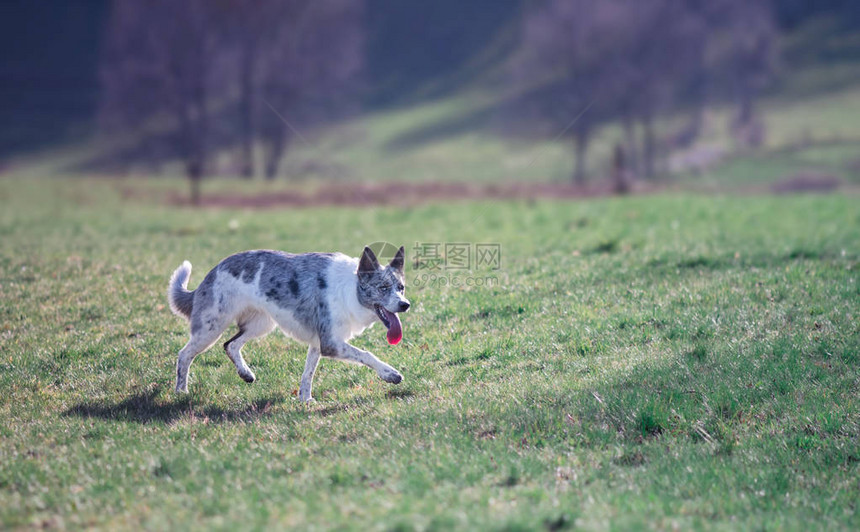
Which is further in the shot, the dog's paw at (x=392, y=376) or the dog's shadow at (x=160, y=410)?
the dog's paw at (x=392, y=376)

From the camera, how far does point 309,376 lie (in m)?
10.5

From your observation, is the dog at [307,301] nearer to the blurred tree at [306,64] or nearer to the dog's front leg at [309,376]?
the dog's front leg at [309,376]

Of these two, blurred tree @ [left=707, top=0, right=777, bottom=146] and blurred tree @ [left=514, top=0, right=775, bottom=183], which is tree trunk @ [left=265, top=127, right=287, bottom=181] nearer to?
blurred tree @ [left=514, top=0, right=775, bottom=183]

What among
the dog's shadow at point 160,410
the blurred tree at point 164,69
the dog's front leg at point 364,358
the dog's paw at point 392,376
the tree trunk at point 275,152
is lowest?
the dog's shadow at point 160,410

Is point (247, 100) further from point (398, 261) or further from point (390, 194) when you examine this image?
point (398, 261)

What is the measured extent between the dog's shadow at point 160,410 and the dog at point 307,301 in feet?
1.56

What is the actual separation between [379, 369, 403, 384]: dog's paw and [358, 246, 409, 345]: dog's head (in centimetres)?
56

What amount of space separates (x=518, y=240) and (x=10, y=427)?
15.7 meters

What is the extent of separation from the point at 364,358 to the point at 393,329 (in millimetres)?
656

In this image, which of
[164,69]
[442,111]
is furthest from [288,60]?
[442,111]

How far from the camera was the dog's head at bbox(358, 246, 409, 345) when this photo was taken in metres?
9.99

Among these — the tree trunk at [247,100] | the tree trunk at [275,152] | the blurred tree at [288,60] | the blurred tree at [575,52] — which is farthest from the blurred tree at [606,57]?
the tree trunk at [247,100]

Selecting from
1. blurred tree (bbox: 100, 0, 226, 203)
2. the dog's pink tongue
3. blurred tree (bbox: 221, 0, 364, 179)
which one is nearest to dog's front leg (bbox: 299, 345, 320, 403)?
the dog's pink tongue

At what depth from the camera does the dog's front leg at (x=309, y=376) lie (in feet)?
34.1
